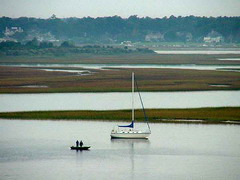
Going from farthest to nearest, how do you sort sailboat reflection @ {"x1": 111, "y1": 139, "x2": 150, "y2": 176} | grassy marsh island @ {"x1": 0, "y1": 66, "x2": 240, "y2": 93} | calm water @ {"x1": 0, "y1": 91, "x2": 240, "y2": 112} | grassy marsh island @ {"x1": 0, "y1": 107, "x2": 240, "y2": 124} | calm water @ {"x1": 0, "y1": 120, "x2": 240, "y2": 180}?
grassy marsh island @ {"x1": 0, "y1": 66, "x2": 240, "y2": 93}, calm water @ {"x1": 0, "y1": 91, "x2": 240, "y2": 112}, grassy marsh island @ {"x1": 0, "y1": 107, "x2": 240, "y2": 124}, sailboat reflection @ {"x1": 111, "y1": 139, "x2": 150, "y2": 176}, calm water @ {"x1": 0, "y1": 120, "x2": 240, "y2": 180}

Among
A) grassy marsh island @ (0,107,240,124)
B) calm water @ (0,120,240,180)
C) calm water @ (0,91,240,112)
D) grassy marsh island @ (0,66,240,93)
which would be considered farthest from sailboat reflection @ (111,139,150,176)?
grassy marsh island @ (0,66,240,93)

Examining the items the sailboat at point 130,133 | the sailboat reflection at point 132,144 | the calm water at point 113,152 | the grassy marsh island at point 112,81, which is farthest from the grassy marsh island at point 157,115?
the grassy marsh island at point 112,81

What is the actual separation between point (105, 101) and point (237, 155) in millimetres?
28040

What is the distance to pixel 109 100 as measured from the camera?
73000 millimetres

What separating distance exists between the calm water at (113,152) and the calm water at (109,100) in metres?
9.21

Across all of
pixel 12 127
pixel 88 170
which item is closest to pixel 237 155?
pixel 88 170

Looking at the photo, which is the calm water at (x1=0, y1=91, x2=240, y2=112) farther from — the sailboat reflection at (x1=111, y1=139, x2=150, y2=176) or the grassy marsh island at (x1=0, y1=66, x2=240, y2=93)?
the sailboat reflection at (x1=111, y1=139, x2=150, y2=176)

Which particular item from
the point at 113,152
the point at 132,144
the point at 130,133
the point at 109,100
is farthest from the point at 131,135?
the point at 109,100

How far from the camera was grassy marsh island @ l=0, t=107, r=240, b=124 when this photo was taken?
194 ft

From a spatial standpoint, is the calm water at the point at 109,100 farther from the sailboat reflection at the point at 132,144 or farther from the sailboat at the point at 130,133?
the sailboat reflection at the point at 132,144

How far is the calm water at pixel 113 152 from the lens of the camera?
134ft

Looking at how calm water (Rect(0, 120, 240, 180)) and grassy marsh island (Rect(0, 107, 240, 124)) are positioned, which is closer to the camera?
calm water (Rect(0, 120, 240, 180))

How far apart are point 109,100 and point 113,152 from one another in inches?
1036

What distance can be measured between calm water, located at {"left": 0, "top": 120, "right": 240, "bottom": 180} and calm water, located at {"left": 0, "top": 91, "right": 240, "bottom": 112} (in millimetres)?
9211
